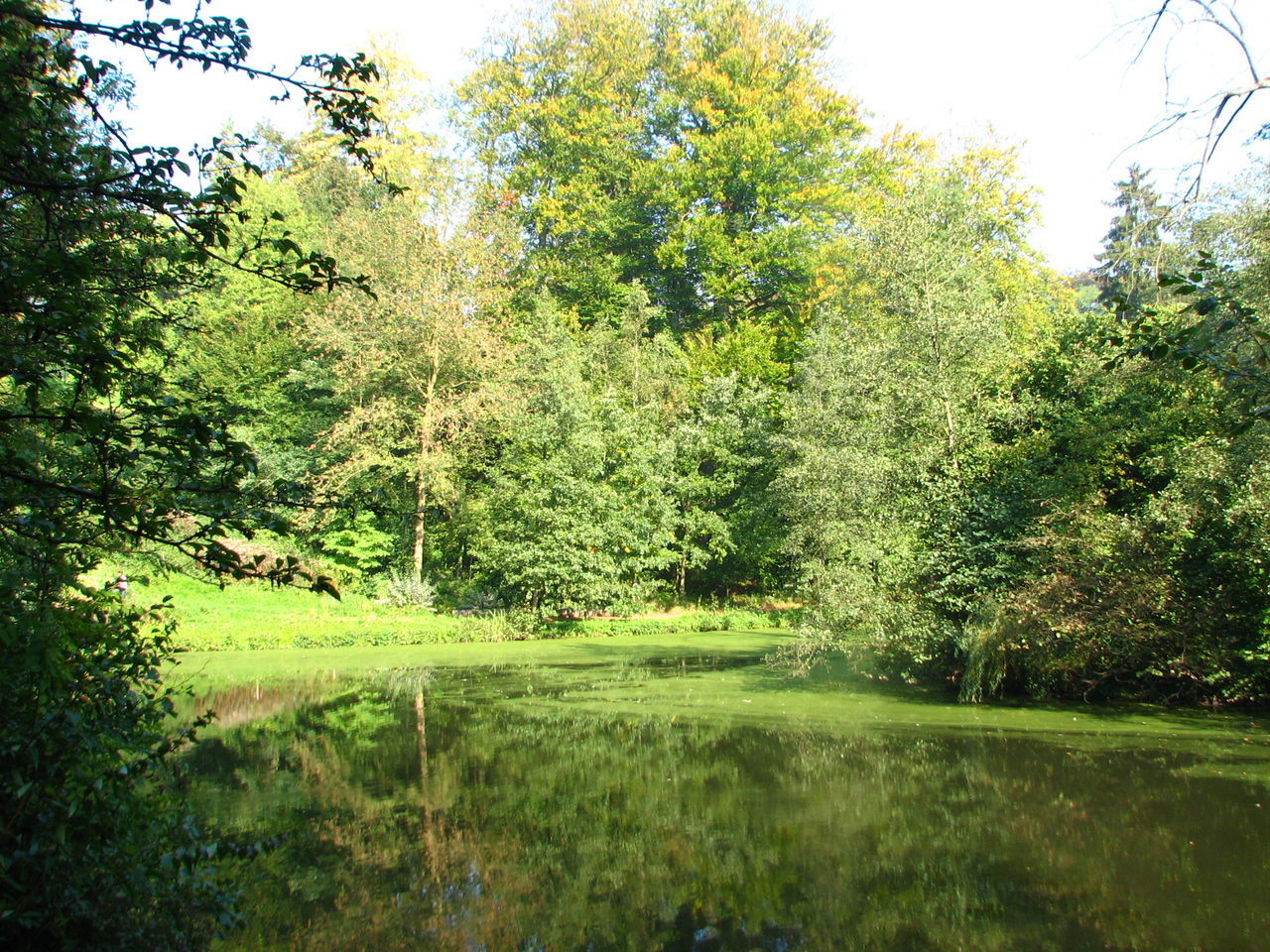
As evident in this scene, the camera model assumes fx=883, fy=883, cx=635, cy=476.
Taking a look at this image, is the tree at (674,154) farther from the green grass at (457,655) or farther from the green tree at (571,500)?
the green grass at (457,655)

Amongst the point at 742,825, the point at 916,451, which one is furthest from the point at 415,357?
the point at 742,825

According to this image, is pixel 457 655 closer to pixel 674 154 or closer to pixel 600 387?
pixel 600 387

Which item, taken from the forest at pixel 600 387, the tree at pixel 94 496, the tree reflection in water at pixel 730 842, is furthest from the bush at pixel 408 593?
the tree at pixel 94 496

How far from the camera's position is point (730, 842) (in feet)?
22.6

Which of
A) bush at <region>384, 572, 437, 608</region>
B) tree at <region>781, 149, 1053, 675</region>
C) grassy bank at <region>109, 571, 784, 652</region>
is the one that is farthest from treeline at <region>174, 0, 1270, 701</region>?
grassy bank at <region>109, 571, 784, 652</region>

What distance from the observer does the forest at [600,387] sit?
3.42 metres

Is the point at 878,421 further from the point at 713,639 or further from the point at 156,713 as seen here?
the point at 156,713

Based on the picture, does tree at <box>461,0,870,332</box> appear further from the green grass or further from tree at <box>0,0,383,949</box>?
tree at <box>0,0,383,949</box>

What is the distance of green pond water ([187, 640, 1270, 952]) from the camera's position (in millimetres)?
5379

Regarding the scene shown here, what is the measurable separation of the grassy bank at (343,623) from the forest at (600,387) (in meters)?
1.06

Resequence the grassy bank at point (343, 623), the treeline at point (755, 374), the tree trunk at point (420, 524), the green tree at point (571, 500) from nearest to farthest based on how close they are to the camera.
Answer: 1. the treeline at point (755, 374)
2. the grassy bank at point (343, 623)
3. the green tree at point (571, 500)
4. the tree trunk at point (420, 524)

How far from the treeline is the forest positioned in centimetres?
9

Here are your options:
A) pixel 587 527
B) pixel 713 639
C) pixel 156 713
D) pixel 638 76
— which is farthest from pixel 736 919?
pixel 638 76

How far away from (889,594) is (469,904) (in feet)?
27.6
